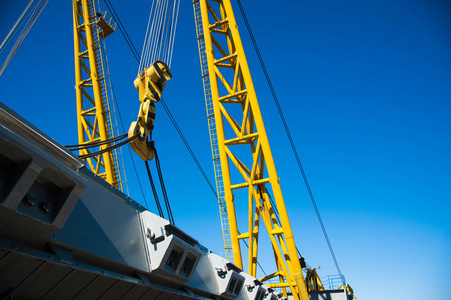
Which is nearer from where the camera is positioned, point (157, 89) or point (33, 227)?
point (33, 227)

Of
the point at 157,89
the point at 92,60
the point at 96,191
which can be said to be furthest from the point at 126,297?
the point at 92,60

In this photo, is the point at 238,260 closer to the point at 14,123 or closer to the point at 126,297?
the point at 126,297

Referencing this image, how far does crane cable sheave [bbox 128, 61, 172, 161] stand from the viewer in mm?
9227

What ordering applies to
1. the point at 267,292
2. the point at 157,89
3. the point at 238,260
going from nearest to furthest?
the point at 157,89 < the point at 267,292 < the point at 238,260

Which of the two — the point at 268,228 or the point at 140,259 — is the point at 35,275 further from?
the point at 268,228

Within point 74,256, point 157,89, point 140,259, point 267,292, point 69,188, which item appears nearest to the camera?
point 69,188

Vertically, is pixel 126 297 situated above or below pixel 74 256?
below

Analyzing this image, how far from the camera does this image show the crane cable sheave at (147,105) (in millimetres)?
9227

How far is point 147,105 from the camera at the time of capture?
9.59 metres

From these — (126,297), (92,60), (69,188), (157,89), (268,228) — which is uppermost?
(92,60)

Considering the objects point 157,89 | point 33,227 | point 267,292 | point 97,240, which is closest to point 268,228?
point 267,292

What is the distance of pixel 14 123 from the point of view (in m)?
3.69

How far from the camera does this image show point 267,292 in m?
12.0

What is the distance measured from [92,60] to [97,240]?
1964 cm
